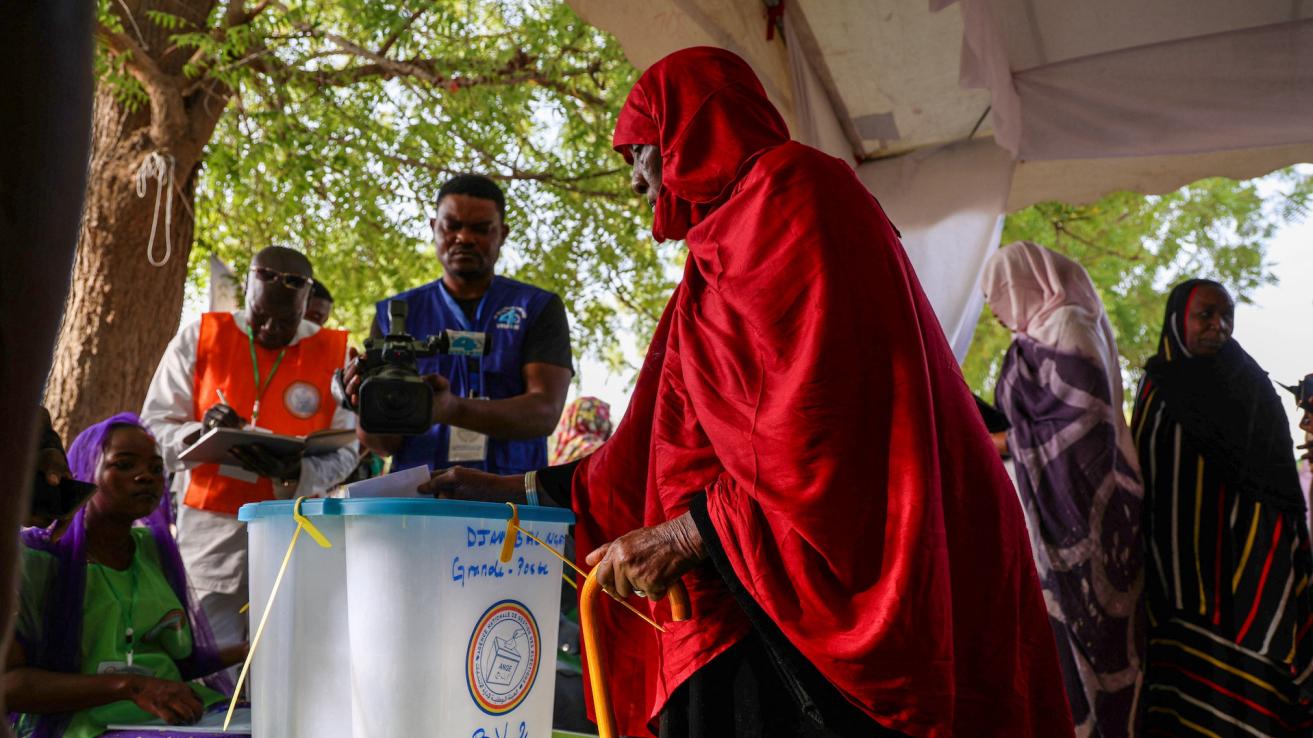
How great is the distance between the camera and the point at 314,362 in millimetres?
4270

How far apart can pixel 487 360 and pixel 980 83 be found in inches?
75.9

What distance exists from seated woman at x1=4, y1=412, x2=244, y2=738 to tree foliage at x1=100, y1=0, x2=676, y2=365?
12.1 ft

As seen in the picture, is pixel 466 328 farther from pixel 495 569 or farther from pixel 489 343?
pixel 495 569

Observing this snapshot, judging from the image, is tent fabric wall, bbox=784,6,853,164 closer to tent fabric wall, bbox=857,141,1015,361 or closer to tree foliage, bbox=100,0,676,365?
tent fabric wall, bbox=857,141,1015,361

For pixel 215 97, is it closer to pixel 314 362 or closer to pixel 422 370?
pixel 314 362

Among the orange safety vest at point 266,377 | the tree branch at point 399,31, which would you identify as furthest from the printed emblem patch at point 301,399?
the tree branch at point 399,31

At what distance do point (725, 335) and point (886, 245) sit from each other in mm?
308

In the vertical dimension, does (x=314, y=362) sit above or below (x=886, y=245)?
above

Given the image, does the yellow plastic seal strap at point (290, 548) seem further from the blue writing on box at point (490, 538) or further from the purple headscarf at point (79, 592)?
the purple headscarf at point (79, 592)

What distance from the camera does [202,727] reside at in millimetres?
2420

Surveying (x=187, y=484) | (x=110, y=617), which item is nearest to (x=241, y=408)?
(x=187, y=484)

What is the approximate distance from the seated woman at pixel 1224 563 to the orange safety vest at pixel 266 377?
11.0 feet

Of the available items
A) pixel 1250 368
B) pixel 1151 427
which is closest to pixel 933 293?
pixel 1151 427

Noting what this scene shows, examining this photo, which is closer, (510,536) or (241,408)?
(510,536)
